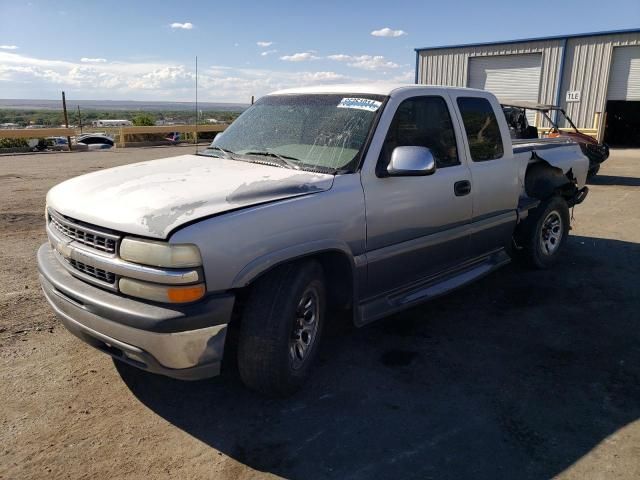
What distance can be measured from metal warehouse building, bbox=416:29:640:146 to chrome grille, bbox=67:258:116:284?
1984cm

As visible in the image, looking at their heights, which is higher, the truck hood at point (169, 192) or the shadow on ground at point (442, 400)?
the truck hood at point (169, 192)

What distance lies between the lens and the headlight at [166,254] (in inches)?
105

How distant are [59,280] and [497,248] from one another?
12.6ft

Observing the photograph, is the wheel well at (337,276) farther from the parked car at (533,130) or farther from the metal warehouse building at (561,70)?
the metal warehouse building at (561,70)

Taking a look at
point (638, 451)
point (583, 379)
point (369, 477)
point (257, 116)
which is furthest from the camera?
point (257, 116)

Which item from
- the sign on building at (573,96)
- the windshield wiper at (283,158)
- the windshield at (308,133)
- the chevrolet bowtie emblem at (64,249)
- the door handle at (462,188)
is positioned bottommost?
the chevrolet bowtie emblem at (64,249)

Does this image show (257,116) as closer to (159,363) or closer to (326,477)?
(159,363)

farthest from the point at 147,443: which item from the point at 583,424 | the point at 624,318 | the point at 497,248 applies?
the point at 624,318

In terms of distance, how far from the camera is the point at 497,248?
518cm

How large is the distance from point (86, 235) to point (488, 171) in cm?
333

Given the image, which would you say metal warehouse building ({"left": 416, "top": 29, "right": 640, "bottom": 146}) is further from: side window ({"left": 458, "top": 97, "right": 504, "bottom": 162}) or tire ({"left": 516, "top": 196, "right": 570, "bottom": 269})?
side window ({"left": 458, "top": 97, "right": 504, "bottom": 162})

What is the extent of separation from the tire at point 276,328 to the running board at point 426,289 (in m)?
0.56

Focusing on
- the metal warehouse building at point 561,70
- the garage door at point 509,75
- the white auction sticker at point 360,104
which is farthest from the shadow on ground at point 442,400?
the garage door at point 509,75

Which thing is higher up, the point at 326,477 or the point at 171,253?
the point at 171,253
